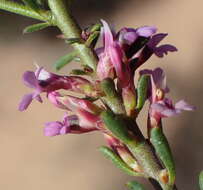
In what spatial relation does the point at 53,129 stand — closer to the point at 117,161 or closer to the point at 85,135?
the point at 117,161

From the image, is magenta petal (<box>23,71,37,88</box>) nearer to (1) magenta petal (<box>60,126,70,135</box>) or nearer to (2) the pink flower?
(1) magenta petal (<box>60,126,70,135</box>)

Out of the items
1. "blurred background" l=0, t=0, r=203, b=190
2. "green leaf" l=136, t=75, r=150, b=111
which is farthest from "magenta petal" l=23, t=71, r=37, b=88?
"blurred background" l=0, t=0, r=203, b=190

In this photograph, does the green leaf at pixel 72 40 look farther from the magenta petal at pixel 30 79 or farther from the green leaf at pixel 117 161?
the green leaf at pixel 117 161

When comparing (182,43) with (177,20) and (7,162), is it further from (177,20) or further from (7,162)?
(7,162)

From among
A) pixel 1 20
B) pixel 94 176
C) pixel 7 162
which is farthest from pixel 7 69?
pixel 94 176

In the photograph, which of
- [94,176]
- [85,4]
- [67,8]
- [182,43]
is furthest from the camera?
[85,4]
